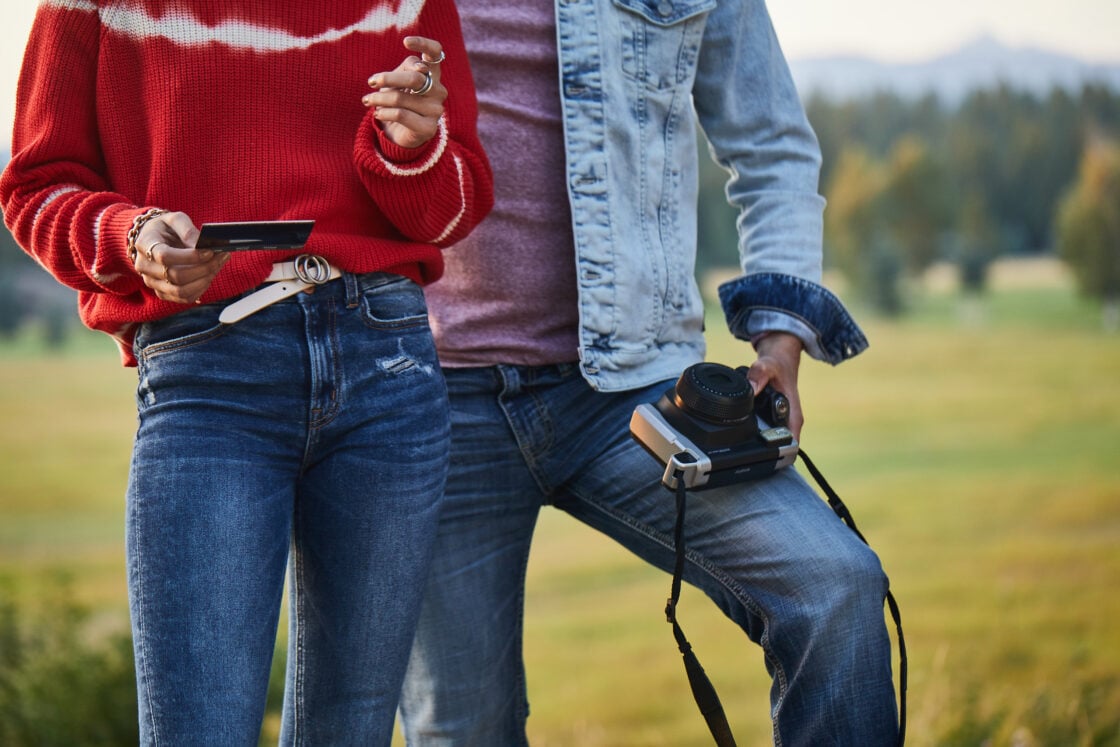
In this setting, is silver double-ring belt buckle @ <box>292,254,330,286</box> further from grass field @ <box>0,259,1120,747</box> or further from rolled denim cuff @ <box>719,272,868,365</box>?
grass field @ <box>0,259,1120,747</box>

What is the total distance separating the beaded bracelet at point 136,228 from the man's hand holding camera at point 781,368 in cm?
79

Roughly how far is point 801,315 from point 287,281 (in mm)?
755

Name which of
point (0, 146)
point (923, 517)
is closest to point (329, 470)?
point (0, 146)

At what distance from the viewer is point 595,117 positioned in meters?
1.58

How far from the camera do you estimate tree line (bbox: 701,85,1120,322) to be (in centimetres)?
469

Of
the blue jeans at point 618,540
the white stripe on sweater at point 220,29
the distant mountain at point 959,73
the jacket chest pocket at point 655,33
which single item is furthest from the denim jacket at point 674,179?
the distant mountain at point 959,73

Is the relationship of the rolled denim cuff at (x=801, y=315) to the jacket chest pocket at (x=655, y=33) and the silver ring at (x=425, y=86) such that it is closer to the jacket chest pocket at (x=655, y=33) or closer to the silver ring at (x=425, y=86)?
the jacket chest pocket at (x=655, y=33)

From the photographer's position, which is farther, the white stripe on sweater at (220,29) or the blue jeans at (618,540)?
the blue jeans at (618,540)

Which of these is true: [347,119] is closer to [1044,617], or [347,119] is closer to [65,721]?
[65,721]

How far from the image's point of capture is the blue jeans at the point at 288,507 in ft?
3.65

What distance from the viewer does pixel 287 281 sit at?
1.22 metres

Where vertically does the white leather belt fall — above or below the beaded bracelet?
below

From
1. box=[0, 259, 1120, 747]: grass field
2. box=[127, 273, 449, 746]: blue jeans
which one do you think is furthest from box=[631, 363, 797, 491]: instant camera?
box=[0, 259, 1120, 747]: grass field

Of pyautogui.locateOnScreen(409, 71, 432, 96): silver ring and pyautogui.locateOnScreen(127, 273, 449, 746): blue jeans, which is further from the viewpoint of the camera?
pyautogui.locateOnScreen(409, 71, 432, 96): silver ring
